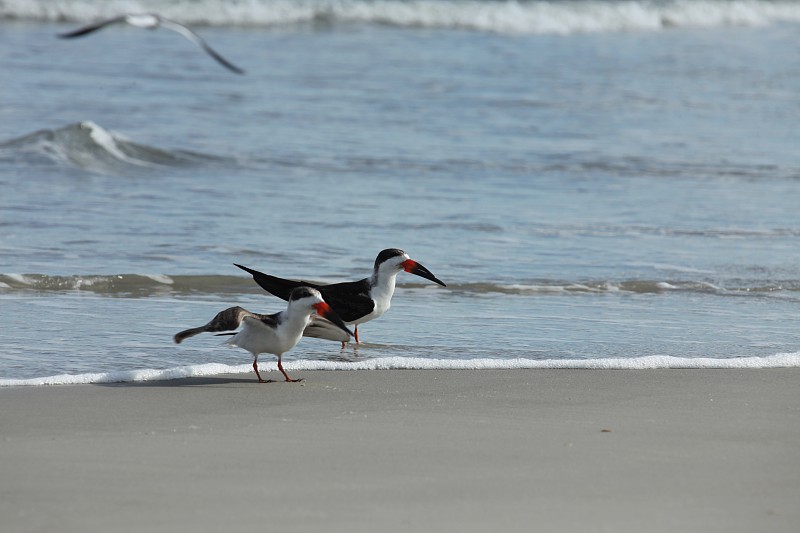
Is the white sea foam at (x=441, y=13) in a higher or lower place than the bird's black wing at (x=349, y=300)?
higher

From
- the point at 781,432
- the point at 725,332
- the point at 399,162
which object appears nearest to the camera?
the point at 781,432

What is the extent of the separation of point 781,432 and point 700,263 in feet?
13.9

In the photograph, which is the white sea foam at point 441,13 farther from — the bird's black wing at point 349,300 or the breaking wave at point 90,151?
the bird's black wing at point 349,300

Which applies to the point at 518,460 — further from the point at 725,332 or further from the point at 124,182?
the point at 124,182

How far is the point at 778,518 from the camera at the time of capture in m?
3.75

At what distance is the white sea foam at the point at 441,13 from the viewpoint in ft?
Answer: 94.1

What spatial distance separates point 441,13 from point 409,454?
28.0 metres

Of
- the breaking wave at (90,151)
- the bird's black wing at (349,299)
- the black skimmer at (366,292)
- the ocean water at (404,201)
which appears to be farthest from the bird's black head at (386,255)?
the breaking wave at (90,151)

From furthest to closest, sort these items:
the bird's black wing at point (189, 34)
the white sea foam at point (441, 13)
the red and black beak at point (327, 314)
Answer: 1. the white sea foam at point (441, 13)
2. the bird's black wing at point (189, 34)
3. the red and black beak at point (327, 314)

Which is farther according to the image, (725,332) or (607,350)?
(725,332)

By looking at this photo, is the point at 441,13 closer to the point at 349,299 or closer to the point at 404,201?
the point at 404,201

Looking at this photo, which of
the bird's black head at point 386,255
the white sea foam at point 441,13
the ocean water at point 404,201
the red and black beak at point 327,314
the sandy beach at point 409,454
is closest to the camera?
the sandy beach at point 409,454

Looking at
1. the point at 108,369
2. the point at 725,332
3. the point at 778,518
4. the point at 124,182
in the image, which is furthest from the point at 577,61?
the point at 778,518

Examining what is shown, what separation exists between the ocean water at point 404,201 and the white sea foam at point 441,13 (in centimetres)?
414
